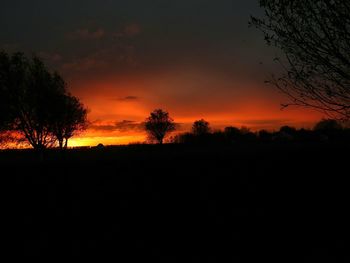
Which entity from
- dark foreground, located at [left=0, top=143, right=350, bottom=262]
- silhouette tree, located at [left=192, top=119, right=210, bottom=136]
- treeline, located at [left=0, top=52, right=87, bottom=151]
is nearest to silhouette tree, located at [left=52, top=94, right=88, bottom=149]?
treeline, located at [left=0, top=52, right=87, bottom=151]

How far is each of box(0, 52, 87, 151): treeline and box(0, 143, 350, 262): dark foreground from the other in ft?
83.7

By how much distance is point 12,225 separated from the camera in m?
10.9

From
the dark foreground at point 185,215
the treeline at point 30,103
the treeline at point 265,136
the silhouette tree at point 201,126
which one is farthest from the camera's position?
the silhouette tree at point 201,126

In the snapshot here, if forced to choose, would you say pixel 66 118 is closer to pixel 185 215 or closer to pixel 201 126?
pixel 185 215

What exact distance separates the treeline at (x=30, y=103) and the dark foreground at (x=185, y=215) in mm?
25498

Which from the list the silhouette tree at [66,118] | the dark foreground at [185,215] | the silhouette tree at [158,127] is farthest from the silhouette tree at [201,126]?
the dark foreground at [185,215]

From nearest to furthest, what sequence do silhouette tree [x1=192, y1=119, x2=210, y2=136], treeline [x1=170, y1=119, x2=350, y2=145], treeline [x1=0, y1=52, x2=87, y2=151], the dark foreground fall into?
the dark foreground < treeline [x1=0, y1=52, x2=87, y2=151] < treeline [x1=170, y1=119, x2=350, y2=145] < silhouette tree [x1=192, y1=119, x2=210, y2=136]

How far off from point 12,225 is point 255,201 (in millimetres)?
8558

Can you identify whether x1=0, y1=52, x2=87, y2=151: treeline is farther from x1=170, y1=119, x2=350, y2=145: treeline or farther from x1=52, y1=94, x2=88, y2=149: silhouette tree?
x1=170, y1=119, x2=350, y2=145: treeline

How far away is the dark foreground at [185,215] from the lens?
342 inches

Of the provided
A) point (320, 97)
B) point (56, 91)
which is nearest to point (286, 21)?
point (320, 97)

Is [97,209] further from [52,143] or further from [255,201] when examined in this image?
[52,143]

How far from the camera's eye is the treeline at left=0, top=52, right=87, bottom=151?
4169 cm

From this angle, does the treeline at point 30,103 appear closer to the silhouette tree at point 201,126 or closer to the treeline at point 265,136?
the treeline at point 265,136
